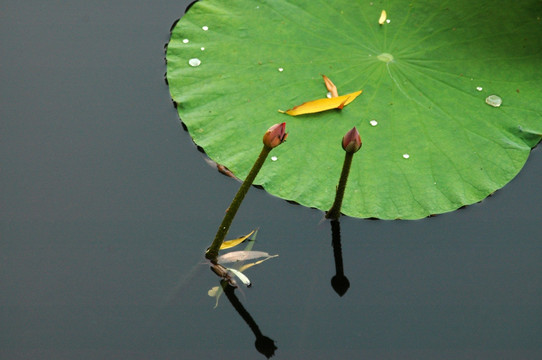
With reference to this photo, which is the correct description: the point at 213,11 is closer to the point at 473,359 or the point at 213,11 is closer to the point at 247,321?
the point at 247,321

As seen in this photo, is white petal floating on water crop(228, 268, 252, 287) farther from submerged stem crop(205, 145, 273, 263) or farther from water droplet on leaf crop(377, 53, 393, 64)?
water droplet on leaf crop(377, 53, 393, 64)

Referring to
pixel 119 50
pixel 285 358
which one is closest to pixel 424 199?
pixel 285 358

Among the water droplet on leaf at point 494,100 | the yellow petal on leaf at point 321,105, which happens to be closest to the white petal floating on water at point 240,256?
the yellow petal on leaf at point 321,105

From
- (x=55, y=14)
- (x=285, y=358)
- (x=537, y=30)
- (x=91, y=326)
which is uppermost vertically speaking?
(x=537, y=30)

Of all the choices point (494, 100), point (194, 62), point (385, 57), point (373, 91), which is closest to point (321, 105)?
point (373, 91)

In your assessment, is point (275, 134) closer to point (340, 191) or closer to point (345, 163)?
point (345, 163)

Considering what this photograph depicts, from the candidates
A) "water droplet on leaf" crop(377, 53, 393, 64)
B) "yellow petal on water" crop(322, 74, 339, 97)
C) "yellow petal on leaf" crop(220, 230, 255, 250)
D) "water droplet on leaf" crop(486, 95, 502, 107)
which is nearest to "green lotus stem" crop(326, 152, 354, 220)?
"yellow petal on leaf" crop(220, 230, 255, 250)

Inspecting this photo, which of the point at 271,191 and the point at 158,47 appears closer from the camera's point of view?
the point at 271,191
